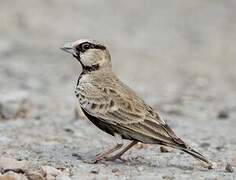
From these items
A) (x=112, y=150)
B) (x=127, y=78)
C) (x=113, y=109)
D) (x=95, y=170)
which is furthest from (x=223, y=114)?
(x=95, y=170)

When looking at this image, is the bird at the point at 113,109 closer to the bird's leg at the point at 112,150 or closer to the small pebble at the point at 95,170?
the bird's leg at the point at 112,150

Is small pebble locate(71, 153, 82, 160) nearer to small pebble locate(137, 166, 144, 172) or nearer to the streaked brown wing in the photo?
the streaked brown wing

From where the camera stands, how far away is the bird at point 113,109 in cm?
834

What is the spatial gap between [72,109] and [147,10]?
11213mm

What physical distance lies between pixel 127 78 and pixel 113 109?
7945 mm

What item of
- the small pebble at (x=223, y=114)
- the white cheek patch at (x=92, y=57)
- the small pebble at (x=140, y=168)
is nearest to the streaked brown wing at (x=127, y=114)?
the small pebble at (x=140, y=168)

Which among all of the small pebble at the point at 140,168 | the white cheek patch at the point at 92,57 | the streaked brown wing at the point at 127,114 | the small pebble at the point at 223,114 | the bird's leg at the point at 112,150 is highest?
the small pebble at the point at 223,114

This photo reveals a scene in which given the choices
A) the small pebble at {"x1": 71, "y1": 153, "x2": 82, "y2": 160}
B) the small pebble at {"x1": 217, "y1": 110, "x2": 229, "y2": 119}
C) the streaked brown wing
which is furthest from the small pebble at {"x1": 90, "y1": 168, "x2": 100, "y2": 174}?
the small pebble at {"x1": 217, "y1": 110, "x2": 229, "y2": 119}

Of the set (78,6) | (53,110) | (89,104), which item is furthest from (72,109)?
(78,6)

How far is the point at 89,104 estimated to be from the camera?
8695 mm

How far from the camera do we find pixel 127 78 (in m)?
16.5

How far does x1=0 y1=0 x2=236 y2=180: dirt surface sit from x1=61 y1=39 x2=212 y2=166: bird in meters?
0.28

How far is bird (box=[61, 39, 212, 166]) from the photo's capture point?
8.34m

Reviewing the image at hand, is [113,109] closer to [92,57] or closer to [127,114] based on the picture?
[127,114]
